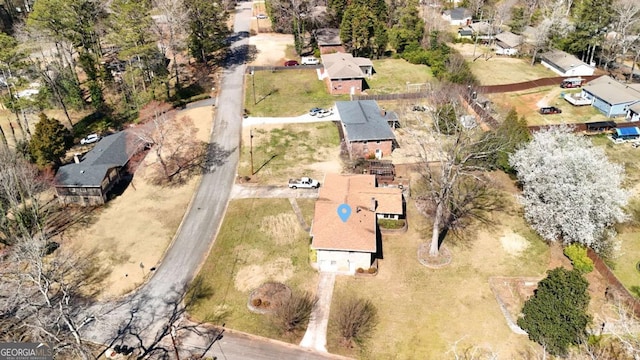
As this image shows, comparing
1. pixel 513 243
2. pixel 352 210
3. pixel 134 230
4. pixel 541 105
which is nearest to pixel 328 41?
pixel 541 105

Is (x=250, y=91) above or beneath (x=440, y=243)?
above

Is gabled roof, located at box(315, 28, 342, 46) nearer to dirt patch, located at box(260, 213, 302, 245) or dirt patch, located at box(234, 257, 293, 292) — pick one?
dirt patch, located at box(260, 213, 302, 245)

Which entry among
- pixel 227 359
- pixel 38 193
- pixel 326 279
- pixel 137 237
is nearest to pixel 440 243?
pixel 326 279

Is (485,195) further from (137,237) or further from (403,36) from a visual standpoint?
(403,36)

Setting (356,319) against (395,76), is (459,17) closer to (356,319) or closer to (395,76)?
(395,76)

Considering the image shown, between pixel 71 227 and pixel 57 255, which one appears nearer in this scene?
pixel 57 255

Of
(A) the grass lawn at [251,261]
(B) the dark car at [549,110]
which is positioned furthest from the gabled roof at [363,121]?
(B) the dark car at [549,110]

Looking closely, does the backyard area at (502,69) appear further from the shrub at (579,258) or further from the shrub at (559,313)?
the shrub at (559,313)

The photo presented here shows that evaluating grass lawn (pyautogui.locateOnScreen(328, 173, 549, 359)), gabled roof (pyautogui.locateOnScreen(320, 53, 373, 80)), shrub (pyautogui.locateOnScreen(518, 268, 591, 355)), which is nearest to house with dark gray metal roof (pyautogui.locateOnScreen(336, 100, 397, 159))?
grass lawn (pyautogui.locateOnScreen(328, 173, 549, 359))
